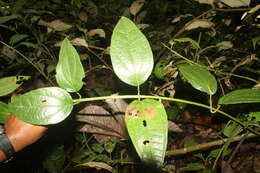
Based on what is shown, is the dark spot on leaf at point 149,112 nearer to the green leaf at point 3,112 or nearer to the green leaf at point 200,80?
the green leaf at point 200,80

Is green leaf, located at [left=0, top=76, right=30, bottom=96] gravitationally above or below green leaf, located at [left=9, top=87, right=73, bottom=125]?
below

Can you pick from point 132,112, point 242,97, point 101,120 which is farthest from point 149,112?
point 101,120

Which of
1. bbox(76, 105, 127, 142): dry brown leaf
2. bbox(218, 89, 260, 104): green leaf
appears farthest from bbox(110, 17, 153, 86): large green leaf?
bbox(76, 105, 127, 142): dry brown leaf

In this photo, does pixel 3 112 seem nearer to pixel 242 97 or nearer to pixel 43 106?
pixel 43 106

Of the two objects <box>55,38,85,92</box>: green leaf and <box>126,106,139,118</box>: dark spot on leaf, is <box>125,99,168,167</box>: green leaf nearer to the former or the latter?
<box>126,106,139,118</box>: dark spot on leaf

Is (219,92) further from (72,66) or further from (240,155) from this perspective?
(72,66)

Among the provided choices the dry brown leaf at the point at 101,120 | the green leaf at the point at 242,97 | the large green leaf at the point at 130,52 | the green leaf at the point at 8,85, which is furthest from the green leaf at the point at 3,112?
the green leaf at the point at 242,97

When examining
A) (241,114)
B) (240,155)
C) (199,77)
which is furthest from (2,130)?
(240,155)
